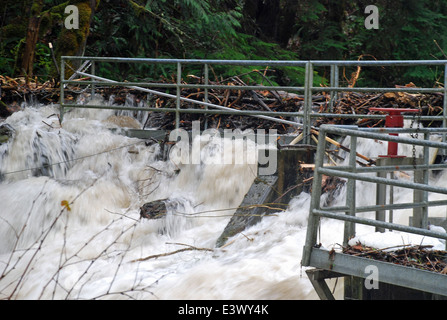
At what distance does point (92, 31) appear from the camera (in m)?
17.0

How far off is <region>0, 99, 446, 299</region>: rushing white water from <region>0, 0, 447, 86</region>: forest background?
4115 millimetres

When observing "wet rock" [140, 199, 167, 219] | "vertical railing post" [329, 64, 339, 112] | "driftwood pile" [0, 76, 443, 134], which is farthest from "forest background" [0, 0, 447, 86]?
"wet rock" [140, 199, 167, 219]

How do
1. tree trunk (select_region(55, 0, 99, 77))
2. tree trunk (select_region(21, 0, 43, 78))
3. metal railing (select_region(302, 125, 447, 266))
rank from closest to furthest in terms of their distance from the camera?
1. metal railing (select_region(302, 125, 447, 266))
2. tree trunk (select_region(21, 0, 43, 78))
3. tree trunk (select_region(55, 0, 99, 77))

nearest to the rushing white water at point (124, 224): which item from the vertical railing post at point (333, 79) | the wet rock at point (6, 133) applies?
the wet rock at point (6, 133)

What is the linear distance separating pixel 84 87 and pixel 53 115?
173cm

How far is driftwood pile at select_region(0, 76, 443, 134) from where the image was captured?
954 centimetres

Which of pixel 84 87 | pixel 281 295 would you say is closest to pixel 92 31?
pixel 84 87

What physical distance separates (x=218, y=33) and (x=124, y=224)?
9067mm

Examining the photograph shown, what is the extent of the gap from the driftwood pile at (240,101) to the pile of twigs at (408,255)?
4268 millimetres

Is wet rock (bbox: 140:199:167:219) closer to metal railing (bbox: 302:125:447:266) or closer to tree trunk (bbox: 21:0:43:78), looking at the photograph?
metal railing (bbox: 302:125:447:266)

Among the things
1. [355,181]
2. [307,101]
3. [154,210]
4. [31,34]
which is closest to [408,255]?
[355,181]

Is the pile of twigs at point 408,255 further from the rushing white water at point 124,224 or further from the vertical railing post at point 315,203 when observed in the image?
the rushing white water at point 124,224

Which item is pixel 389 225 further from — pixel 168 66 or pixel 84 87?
pixel 168 66
